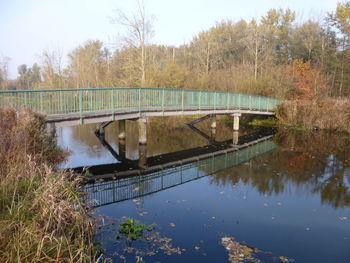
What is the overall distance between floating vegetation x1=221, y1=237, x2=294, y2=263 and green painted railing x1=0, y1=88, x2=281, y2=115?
738cm

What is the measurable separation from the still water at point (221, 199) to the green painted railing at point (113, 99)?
233 cm

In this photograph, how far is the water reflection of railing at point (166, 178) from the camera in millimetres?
8008

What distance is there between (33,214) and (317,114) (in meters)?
20.6

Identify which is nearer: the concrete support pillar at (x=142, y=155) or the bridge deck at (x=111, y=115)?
the bridge deck at (x=111, y=115)

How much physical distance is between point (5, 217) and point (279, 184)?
7.93m

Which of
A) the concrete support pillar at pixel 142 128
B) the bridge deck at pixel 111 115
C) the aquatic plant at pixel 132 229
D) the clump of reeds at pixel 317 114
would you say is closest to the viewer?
the aquatic plant at pixel 132 229

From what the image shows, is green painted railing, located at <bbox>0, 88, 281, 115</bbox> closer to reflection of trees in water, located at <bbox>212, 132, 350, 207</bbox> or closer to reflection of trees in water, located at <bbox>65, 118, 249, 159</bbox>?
reflection of trees in water, located at <bbox>65, 118, 249, 159</bbox>

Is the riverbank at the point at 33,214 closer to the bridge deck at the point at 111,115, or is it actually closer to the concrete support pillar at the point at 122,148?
the bridge deck at the point at 111,115

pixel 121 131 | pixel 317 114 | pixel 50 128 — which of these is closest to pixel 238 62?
pixel 317 114

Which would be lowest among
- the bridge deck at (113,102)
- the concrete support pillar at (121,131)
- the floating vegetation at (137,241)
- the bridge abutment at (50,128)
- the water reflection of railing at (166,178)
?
the water reflection of railing at (166,178)

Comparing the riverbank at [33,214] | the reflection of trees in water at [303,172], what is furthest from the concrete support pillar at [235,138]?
the riverbank at [33,214]

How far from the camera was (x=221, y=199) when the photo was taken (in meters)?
7.97

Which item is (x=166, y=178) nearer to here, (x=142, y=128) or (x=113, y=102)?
(x=113, y=102)

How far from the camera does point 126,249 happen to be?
5.18m
